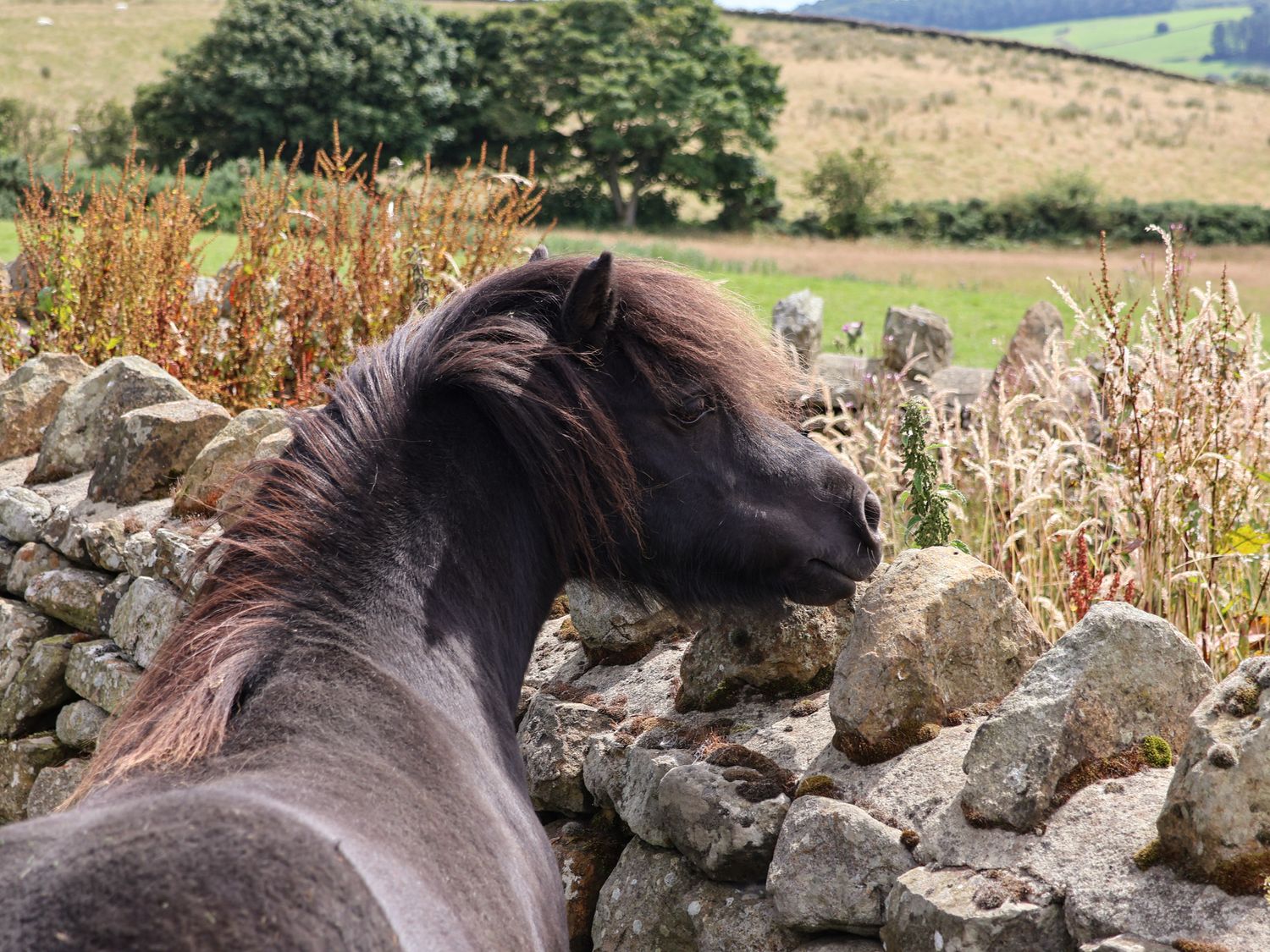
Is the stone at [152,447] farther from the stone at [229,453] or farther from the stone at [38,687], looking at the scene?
the stone at [38,687]

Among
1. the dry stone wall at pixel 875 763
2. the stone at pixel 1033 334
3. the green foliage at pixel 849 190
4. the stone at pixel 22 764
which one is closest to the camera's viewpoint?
the dry stone wall at pixel 875 763

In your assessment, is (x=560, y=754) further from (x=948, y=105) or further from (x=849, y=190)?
(x=948, y=105)

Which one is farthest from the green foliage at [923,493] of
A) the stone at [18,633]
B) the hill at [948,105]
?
the hill at [948,105]

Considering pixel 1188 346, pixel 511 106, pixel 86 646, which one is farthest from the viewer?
pixel 511 106

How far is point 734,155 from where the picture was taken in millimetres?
45719

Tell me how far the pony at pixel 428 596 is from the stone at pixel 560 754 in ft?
3.02

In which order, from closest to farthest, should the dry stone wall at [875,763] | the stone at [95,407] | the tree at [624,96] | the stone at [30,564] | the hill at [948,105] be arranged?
the dry stone wall at [875,763]
the stone at [30,564]
the stone at [95,407]
the tree at [624,96]
the hill at [948,105]

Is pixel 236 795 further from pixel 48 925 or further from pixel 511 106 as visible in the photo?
pixel 511 106

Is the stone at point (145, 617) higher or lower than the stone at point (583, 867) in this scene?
higher

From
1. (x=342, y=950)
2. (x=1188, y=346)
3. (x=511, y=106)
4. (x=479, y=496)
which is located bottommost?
(x=342, y=950)

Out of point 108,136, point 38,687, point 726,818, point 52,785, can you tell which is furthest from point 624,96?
point 726,818

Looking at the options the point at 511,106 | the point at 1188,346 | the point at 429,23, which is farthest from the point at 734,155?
the point at 1188,346

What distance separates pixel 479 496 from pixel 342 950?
1011 millimetres

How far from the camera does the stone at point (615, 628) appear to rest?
350cm
